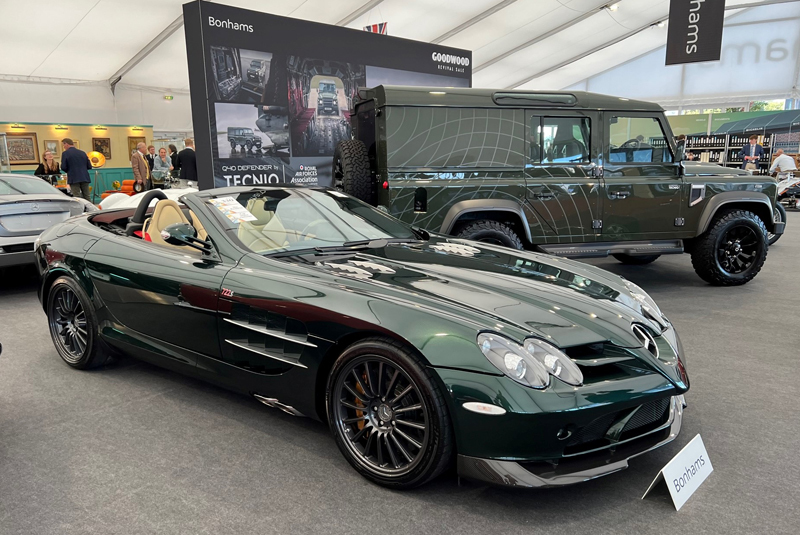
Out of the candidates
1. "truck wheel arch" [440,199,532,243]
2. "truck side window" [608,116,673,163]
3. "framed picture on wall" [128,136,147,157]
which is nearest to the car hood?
"truck wheel arch" [440,199,532,243]

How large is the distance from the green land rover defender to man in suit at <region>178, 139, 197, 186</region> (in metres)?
5.64

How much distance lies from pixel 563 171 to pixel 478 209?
104cm

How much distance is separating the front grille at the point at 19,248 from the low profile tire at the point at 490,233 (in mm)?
4484

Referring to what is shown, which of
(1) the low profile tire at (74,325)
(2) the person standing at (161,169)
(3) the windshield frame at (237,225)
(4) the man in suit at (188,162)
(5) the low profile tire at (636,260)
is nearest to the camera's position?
(3) the windshield frame at (237,225)

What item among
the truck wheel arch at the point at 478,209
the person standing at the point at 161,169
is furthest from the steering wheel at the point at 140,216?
the person standing at the point at 161,169

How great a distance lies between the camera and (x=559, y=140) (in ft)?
19.3

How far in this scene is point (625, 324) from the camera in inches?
99.3

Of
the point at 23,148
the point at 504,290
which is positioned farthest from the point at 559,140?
the point at 23,148

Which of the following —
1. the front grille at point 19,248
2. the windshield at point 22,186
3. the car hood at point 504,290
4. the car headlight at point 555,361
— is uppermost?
the windshield at point 22,186

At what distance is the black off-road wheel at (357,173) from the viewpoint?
18.7ft

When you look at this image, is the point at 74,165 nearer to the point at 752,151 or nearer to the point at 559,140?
the point at 559,140

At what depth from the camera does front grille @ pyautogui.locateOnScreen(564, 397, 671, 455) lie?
84.3 inches

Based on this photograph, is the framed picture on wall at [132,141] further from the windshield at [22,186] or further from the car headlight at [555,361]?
the car headlight at [555,361]

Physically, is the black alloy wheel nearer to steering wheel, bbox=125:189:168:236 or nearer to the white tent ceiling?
steering wheel, bbox=125:189:168:236
